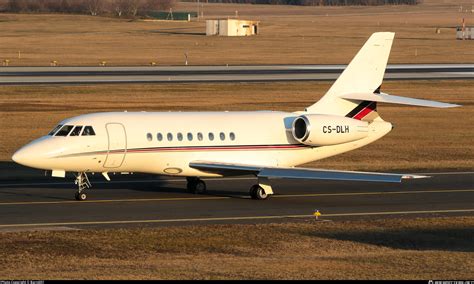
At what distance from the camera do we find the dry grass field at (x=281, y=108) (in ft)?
145

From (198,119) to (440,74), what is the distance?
53.9 m

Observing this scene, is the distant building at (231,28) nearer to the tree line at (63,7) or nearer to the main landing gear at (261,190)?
the tree line at (63,7)

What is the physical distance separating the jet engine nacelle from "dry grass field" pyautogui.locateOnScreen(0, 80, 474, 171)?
589 centimetres

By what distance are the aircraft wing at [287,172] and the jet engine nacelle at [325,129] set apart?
187 cm

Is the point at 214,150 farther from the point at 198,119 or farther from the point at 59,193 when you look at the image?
the point at 59,193

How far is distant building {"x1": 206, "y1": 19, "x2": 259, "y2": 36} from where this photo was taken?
143125mm

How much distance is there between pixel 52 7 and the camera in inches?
7623

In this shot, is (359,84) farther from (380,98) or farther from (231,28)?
(231,28)

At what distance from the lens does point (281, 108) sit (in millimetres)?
60719

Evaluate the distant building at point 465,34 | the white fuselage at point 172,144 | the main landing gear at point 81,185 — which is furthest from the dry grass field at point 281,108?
the distant building at point 465,34

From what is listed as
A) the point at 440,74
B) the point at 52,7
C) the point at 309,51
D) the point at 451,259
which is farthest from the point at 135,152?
the point at 52,7

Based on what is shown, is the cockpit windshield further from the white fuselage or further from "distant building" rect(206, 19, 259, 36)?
"distant building" rect(206, 19, 259, 36)

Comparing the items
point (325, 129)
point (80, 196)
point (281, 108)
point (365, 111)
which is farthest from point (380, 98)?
point (281, 108)

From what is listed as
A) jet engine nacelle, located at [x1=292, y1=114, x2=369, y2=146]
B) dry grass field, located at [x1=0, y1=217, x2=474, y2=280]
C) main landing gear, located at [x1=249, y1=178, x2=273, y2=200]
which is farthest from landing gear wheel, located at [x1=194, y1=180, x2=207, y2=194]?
dry grass field, located at [x1=0, y1=217, x2=474, y2=280]
